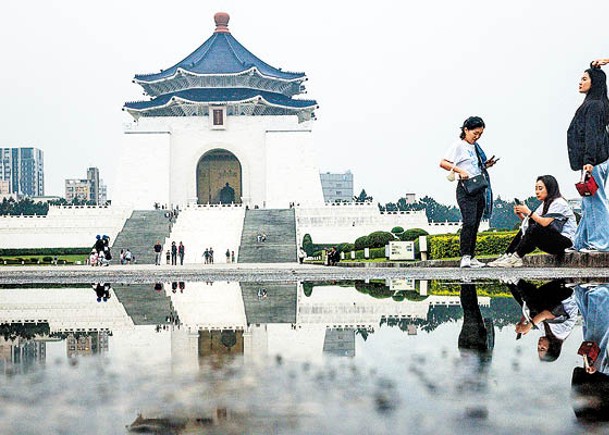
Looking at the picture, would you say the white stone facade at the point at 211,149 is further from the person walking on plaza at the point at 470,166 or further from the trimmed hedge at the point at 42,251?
the person walking on plaza at the point at 470,166

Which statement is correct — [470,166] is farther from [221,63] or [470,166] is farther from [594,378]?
[221,63]

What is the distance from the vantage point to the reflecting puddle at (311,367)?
1.68m

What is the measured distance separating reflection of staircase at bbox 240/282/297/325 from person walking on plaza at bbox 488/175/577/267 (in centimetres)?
240

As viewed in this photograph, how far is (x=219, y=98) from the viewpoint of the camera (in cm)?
3816

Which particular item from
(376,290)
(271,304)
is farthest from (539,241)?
(271,304)

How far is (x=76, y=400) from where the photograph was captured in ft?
6.14

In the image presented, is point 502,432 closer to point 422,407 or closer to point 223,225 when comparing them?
point 422,407

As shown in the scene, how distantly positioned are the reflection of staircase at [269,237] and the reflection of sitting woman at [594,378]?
20999mm

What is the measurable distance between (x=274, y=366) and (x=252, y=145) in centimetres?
3677

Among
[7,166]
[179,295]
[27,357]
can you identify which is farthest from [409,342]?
[7,166]

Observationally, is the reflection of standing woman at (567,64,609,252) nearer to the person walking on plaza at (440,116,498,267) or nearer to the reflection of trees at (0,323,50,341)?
the person walking on plaza at (440,116,498,267)

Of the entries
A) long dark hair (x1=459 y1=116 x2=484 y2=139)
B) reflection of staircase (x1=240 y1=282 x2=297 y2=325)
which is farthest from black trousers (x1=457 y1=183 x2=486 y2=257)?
reflection of staircase (x1=240 y1=282 x2=297 y2=325)

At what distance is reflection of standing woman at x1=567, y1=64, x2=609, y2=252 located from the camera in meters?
7.57

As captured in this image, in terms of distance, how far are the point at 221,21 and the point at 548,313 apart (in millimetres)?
40264
